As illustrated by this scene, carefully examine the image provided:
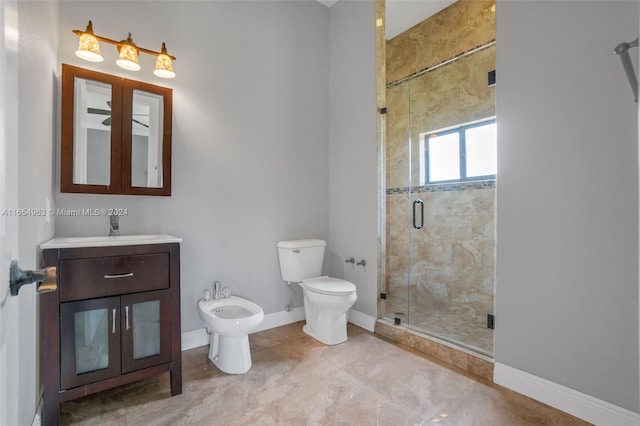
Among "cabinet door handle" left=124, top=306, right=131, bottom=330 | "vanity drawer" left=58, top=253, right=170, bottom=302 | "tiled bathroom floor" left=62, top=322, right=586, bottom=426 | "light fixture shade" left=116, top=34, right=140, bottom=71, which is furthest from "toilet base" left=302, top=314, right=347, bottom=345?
"light fixture shade" left=116, top=34, right=140, bottom=71

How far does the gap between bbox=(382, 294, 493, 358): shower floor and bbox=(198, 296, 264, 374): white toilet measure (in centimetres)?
127

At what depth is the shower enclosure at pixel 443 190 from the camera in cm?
287

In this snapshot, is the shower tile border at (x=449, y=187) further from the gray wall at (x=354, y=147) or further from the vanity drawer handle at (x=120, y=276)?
the vanity drawer handle at (x=120, y=276)

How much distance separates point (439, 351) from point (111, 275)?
215cm

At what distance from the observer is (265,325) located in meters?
2.81

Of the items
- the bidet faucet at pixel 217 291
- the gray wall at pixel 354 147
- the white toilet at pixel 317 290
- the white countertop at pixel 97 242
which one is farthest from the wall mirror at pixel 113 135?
the gray wall at pixel 354 147

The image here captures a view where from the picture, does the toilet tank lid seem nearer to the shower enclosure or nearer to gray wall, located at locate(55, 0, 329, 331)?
gray wall, located at locate(55, 0, 329, 331)

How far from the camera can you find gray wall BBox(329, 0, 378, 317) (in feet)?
9.27

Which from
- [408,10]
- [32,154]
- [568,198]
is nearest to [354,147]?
[408,10]

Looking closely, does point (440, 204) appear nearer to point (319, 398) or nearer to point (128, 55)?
point (319, 398)

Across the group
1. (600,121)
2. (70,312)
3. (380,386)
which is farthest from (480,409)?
(70,312)

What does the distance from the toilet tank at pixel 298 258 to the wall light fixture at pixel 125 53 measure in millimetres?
1598

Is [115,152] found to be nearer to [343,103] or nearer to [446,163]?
[343,103]

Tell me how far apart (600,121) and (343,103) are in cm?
202
